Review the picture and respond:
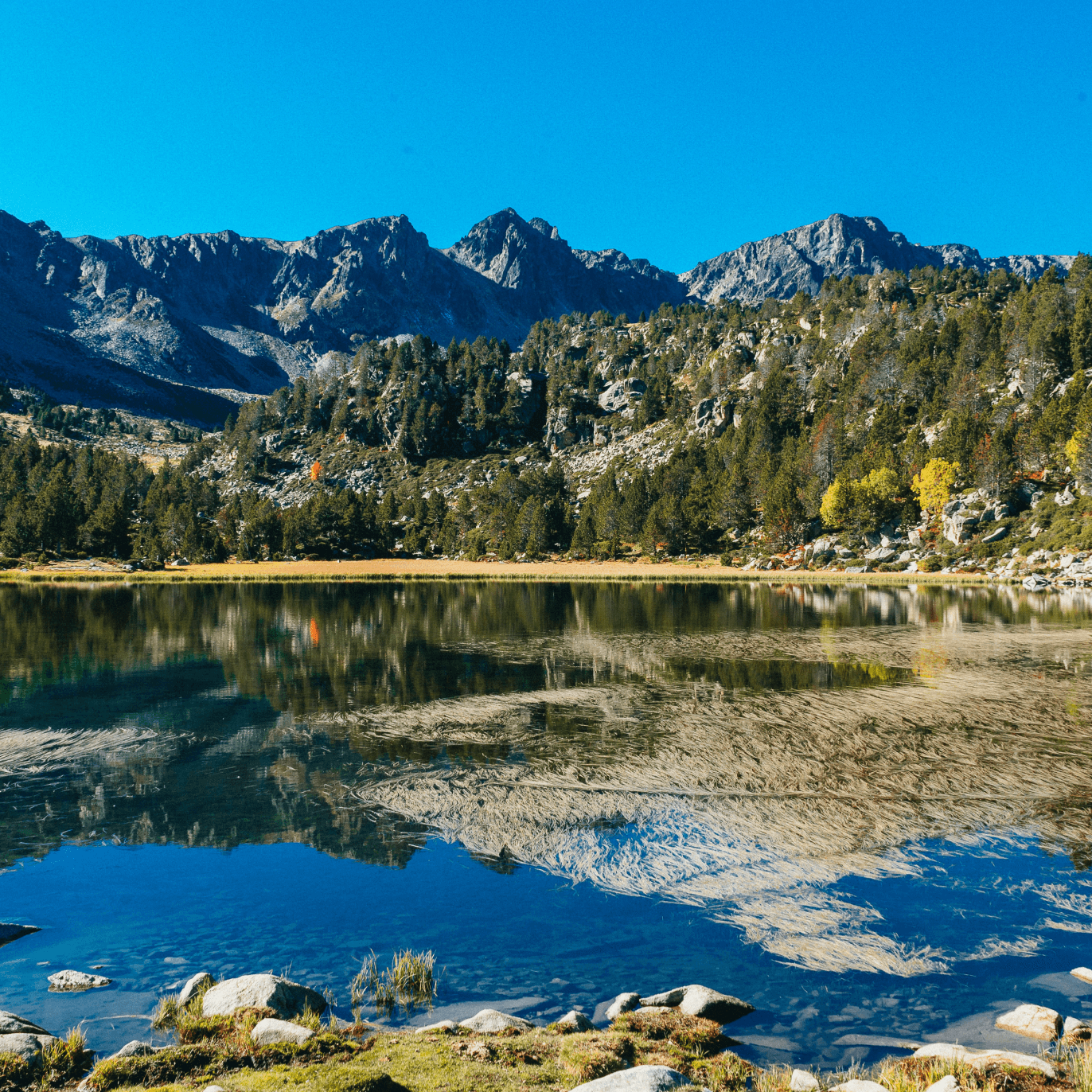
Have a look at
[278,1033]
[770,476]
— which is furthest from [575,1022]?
[770,476]

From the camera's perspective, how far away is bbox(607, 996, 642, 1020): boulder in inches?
332

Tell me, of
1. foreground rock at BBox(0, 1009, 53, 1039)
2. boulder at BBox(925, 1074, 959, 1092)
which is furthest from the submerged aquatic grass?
boulder at BBox(925, 1074, 959, 1092)

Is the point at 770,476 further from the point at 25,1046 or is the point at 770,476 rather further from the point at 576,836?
the point at 25,1046

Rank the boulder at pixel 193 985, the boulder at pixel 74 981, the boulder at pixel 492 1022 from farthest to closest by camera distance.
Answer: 1. the boulder at pixel 74 981
2. the boulder at pixel 193 985
3. the boulder at pixel 492 1022

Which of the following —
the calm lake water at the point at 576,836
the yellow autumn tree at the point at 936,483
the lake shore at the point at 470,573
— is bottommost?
the calm lake water at the point at 576,836

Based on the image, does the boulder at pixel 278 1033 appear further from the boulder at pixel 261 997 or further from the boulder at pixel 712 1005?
the boulder at pixel 712 1005

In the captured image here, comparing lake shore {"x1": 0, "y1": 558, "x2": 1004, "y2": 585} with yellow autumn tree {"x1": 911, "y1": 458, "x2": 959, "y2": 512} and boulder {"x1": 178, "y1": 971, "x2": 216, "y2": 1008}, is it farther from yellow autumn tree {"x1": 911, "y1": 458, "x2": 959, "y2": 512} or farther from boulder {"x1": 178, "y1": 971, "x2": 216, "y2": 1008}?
boulder {"x1": 178, "y1": 971, "x2": 216, "y2": 1008}

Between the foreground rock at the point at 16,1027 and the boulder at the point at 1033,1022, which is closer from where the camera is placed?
the foreground rock at the point at 16,1027

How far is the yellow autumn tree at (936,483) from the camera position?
12438 centimetres

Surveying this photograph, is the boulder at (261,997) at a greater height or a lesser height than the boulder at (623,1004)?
greater

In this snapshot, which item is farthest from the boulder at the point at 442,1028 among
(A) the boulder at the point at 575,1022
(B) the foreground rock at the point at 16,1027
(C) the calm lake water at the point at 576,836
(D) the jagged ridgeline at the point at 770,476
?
(D) the jagged ridgeline at the point at 770,476

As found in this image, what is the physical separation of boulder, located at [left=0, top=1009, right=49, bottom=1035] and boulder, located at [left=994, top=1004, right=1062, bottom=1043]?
34.7 feet

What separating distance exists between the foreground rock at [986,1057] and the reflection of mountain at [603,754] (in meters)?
2.24

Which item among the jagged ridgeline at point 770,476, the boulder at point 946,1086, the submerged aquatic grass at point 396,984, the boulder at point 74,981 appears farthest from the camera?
the jagged ridgeline at point 770,476
